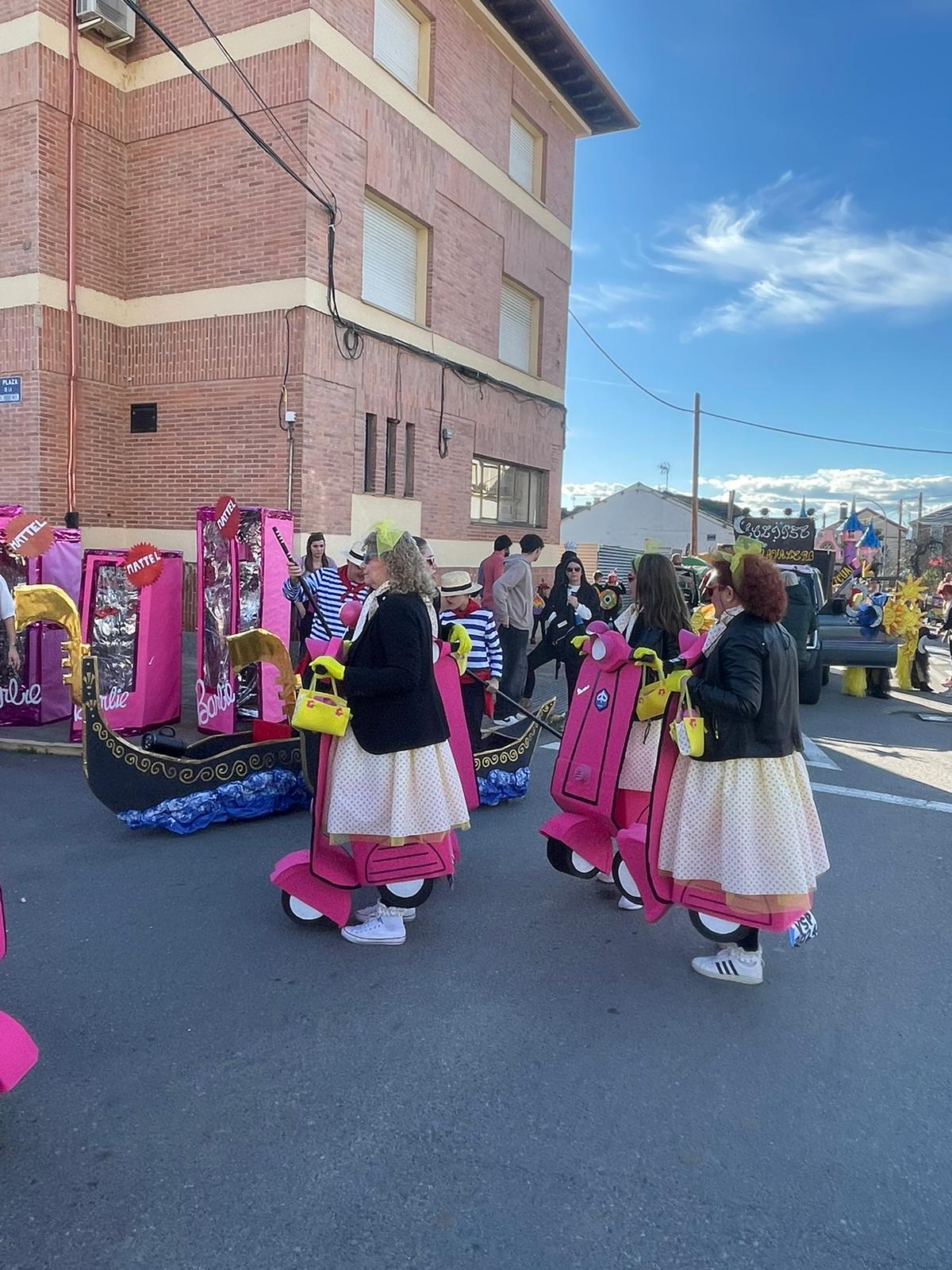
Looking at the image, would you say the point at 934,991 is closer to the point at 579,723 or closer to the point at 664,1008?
the point at 664,1008

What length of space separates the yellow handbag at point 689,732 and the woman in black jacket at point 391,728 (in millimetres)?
1043

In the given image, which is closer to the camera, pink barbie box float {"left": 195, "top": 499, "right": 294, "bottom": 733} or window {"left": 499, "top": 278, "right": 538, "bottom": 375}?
pink barbie box float {"left": 195, "top": 499, "right": 294, "bottom": 733}

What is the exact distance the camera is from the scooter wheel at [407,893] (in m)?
4.22

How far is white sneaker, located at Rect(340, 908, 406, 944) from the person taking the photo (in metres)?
4.08

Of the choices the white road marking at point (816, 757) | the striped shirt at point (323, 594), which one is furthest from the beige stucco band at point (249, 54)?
the white road marking at point (816, 757)

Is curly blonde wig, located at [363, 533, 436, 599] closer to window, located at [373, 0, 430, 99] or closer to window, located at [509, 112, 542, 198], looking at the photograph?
window, located at [373, 0, 430, 99]

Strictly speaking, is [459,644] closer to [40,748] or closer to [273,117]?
[40,748]

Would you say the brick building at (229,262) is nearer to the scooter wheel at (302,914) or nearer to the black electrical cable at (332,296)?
the black electrical cable at (332,296)

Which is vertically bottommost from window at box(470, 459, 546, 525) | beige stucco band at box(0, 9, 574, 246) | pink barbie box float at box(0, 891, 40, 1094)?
pink barbie box float at box(0, 891, 40, 1094)

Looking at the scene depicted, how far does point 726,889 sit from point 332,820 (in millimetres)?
1677

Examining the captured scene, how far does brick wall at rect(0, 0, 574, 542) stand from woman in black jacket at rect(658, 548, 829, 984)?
858 cm

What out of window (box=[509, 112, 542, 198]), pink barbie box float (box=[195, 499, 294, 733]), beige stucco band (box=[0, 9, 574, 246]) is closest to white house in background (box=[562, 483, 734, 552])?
window (box=[509, 112, 542, 198])

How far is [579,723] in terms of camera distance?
4.78 m

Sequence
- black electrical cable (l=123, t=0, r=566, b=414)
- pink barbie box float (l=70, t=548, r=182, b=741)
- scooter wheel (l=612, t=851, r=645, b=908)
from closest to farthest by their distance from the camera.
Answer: scooter wheel (l=612, t=851, r=645, b=908) < pink barbie box float (l=70, t=548, r=182, b=741) < black electrical cable (l=123, t=0, r=566, b=414)
